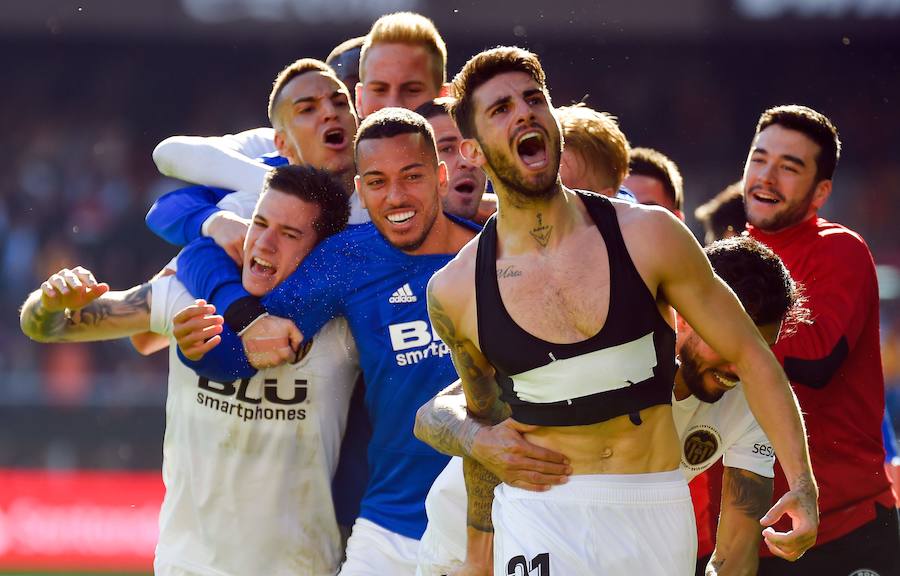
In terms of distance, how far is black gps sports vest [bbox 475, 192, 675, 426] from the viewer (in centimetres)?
380

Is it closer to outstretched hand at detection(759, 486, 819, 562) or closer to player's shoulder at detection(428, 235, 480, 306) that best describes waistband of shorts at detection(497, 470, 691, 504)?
outstretched hand at detection(759, 486, 819, 562)

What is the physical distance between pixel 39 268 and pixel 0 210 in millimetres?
1455

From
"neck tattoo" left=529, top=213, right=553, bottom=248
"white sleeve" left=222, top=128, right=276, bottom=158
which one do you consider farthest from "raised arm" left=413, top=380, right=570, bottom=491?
"white sleeve" left=222, top=128, right=276, bottom=158

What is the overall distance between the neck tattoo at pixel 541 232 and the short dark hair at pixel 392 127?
1066 millimetres

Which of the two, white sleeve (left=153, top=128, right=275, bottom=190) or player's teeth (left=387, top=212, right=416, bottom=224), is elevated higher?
white sleeve (left=153, top=128, right=275, bottom=190)

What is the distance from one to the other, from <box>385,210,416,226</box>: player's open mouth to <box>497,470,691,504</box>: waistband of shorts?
1.38m

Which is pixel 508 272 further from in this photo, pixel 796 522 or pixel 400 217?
pixel 796 522

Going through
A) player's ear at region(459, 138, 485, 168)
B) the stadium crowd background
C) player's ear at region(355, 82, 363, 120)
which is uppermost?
the stadium crowd background

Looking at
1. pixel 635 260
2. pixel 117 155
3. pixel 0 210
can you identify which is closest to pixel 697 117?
pixel 117 155

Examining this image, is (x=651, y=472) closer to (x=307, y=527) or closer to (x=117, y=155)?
(x=307, y=527)

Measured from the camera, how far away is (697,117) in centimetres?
1945

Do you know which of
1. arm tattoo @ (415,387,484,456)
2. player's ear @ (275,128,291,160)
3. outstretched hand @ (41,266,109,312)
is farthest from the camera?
player's ear @ (275,128,291,160)

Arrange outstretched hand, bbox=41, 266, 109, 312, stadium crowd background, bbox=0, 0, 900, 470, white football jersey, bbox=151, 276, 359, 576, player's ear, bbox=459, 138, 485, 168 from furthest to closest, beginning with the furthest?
stadium crowd background, bbox=0, 0, 900, 470 → white football jersey, bbox=151, 276, 359, 576 → outstretched hand, bbox=41, 266, 109, 312 → player's ear, bbox=459, 138, 485, 168

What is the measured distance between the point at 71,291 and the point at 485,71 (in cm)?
176
